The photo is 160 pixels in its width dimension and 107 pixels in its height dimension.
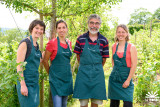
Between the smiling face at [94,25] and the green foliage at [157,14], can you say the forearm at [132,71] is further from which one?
the green foliage at [157,14]

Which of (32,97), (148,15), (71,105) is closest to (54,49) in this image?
(32,97)

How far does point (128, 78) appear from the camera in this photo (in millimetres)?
2584

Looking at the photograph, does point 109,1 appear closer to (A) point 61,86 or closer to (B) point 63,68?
(B) point 63,68

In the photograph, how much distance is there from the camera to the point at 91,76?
252 centimetres

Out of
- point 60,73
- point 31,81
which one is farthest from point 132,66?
point 31,81

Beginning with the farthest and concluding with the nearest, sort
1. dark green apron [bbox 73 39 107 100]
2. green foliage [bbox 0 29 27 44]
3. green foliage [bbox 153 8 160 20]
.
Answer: green foliage [bbox 153 8 160 20] < green foliage [bbox 0 29 27 44] < dark green apron [bbox 73 39 107 100]

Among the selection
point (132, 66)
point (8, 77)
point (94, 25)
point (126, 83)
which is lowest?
point (126, 83)

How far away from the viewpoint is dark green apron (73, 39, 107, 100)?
8.29ft

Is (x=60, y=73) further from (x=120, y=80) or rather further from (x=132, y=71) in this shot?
(x=132, y=71)

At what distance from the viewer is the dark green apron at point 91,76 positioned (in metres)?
2.53

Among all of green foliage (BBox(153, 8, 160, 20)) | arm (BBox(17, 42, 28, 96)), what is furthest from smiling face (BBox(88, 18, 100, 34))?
green foliage (BBox(153, 8, 160, 20))

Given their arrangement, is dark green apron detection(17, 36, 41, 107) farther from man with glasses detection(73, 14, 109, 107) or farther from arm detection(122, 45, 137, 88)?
arm detection(122, 45, 137, 88)

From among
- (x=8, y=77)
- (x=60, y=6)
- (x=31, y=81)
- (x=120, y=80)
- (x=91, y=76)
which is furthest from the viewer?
(x=60, y=6)

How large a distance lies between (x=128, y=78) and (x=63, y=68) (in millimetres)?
1037
